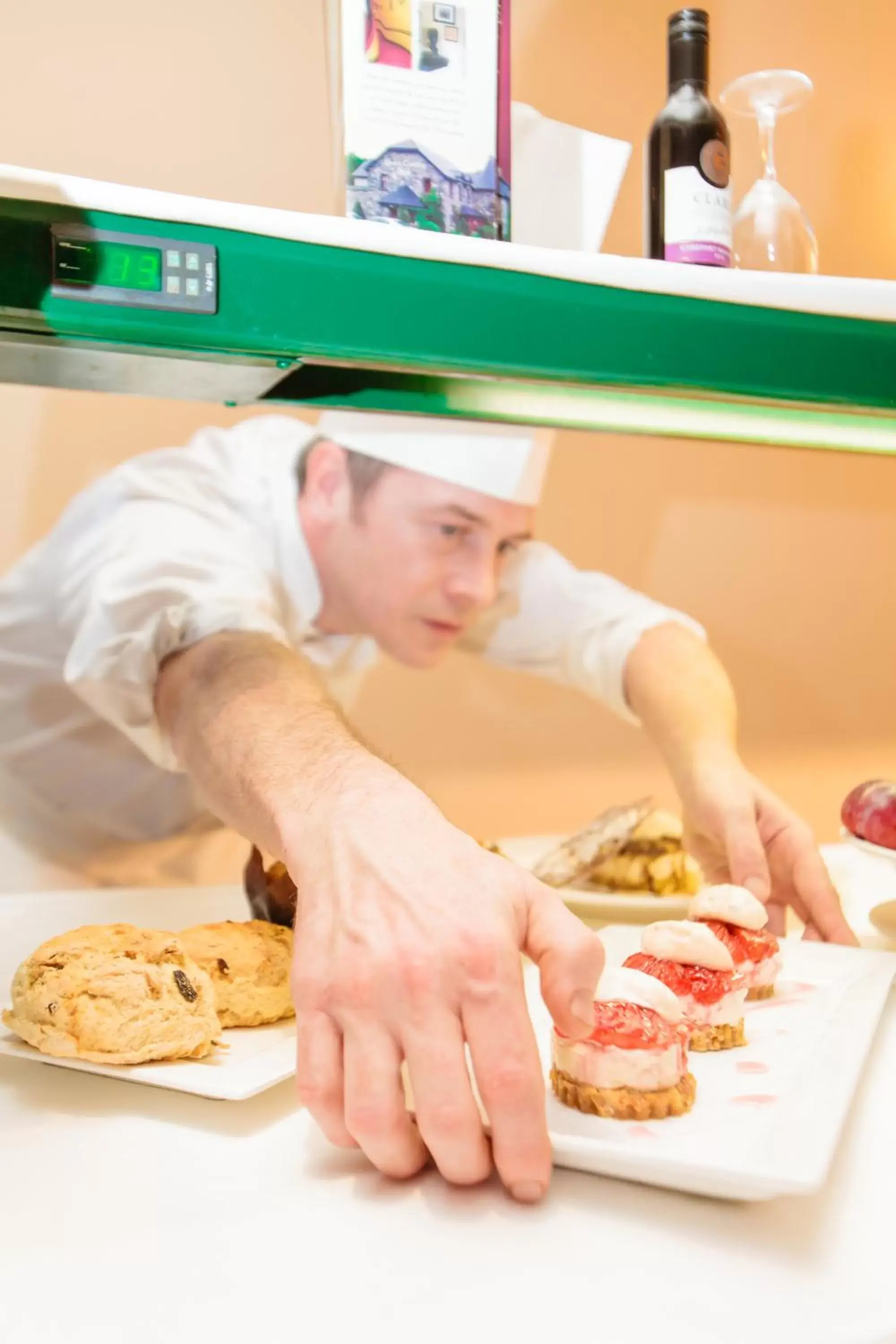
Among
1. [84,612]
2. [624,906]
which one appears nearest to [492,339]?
[624,906]

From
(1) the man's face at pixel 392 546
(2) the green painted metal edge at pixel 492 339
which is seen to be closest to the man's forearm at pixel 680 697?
(1) the man's face at pixel 392 546

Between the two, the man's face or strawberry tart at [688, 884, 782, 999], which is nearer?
strawberry tart at [688, 884, 782, 999]

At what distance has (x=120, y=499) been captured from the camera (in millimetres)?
1635

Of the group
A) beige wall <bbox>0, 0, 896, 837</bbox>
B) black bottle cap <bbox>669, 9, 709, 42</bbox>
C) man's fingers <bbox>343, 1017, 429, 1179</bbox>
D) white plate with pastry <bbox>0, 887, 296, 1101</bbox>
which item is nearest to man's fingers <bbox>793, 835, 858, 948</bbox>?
white plate with pastry <bbox>0, 887, 296, 1101</bbox>

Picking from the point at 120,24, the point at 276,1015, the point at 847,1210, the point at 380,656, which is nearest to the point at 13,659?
the point at 380,656

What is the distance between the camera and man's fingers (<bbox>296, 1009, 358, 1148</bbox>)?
570 mm

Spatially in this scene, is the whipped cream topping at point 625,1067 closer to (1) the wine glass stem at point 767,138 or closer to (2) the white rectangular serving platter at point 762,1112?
(2) the white rectangular serving platter at point 762,1112

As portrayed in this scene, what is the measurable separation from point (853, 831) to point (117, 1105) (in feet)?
2.20

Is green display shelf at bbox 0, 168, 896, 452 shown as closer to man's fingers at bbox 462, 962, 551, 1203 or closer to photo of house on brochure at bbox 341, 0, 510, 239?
photo of house on brochure at bbox 341, 0, 510, 239

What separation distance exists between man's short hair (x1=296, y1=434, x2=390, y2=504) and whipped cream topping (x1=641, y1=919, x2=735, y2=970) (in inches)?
46.9

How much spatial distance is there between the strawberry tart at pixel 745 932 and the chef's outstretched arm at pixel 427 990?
11.9 inches

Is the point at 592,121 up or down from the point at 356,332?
up

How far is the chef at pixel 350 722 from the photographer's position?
1.83ft

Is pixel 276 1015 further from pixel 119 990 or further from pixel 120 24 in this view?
pixel 120 24
